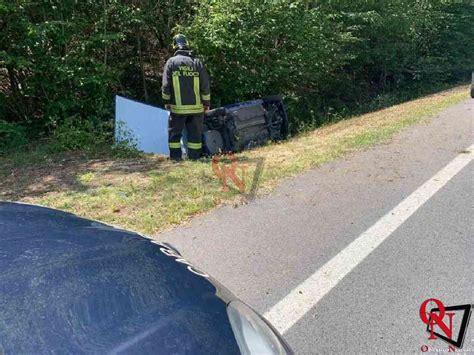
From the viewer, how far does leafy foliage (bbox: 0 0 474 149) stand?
8656 mm

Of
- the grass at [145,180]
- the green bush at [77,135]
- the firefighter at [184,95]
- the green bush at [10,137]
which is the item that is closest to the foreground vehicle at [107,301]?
the grass at [145,180]

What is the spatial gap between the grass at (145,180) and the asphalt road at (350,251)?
0.35 metres

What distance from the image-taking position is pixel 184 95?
7.72 meters

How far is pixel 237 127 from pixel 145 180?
3.09m

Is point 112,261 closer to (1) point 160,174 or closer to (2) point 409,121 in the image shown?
(1) point 160,174

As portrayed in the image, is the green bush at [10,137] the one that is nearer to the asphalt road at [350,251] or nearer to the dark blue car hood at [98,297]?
the asphalt road at [350,251]

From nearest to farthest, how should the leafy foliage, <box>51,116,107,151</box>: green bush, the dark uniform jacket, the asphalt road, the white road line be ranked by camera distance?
1. the asphalt road
2. the white road line
3. the dark uniform jacket
4. <box>51,116,107,151</box>: green bush
5. the leafy foliage

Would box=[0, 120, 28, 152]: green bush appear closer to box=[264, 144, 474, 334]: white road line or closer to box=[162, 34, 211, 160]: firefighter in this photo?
box=[162, 34, 211, 160]: firefighter

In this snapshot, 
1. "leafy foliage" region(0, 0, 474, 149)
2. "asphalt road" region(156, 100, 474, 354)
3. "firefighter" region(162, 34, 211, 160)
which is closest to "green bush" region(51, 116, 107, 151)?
"leafy foliage" region(0, 0, 474, 149)

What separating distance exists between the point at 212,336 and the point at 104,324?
390mm

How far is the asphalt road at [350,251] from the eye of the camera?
299 centimetres

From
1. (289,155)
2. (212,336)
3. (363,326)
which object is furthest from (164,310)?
(289,155)

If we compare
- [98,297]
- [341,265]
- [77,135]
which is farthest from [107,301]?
[77,135]

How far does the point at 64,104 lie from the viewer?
8938 millimetres
